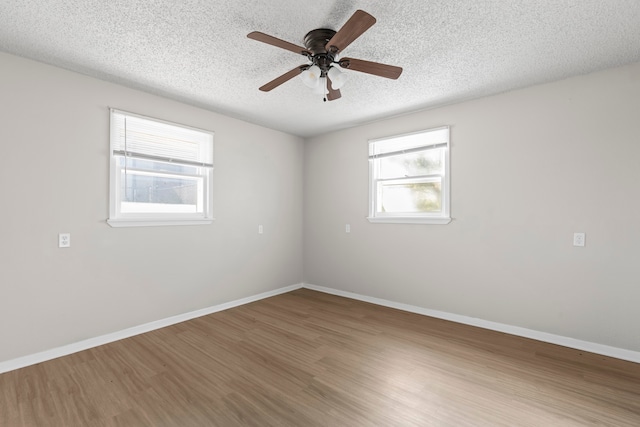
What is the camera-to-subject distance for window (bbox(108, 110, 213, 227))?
3.01 metres

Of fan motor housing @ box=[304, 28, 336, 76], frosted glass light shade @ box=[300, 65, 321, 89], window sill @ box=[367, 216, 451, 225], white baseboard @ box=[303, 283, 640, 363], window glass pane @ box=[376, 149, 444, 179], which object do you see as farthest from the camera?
window glass pane @ box=[376, 149, 444, 179]

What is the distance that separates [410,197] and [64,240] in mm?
3781

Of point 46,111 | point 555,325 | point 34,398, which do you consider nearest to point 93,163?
point 46,111

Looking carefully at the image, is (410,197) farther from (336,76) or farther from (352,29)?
(352,29)

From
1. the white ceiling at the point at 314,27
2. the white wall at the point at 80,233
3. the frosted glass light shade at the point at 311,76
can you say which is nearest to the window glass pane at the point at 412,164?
the white ceiling at the point at 314,27

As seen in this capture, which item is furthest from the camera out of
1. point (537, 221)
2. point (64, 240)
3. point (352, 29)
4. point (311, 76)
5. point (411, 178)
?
point (411, 178)

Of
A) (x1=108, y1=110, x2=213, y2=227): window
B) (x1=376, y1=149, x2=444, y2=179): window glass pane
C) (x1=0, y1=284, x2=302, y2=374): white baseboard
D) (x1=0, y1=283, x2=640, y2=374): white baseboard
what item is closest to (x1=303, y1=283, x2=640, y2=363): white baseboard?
(x1=0, y1=283, x2=640, y2=374): white baseboard

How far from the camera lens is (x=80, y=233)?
2.75m

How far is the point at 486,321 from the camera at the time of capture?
128 inches

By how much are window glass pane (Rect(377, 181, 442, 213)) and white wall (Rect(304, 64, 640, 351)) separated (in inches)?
10.0

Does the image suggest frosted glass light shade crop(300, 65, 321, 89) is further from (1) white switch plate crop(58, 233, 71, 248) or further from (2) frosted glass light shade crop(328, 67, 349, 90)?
(1) white switch plate crop(58, 233, 71, 248)

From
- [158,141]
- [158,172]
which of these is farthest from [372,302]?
[158,141]

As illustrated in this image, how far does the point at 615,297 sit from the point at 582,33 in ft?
7.32

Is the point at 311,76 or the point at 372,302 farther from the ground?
the point at 311,76
